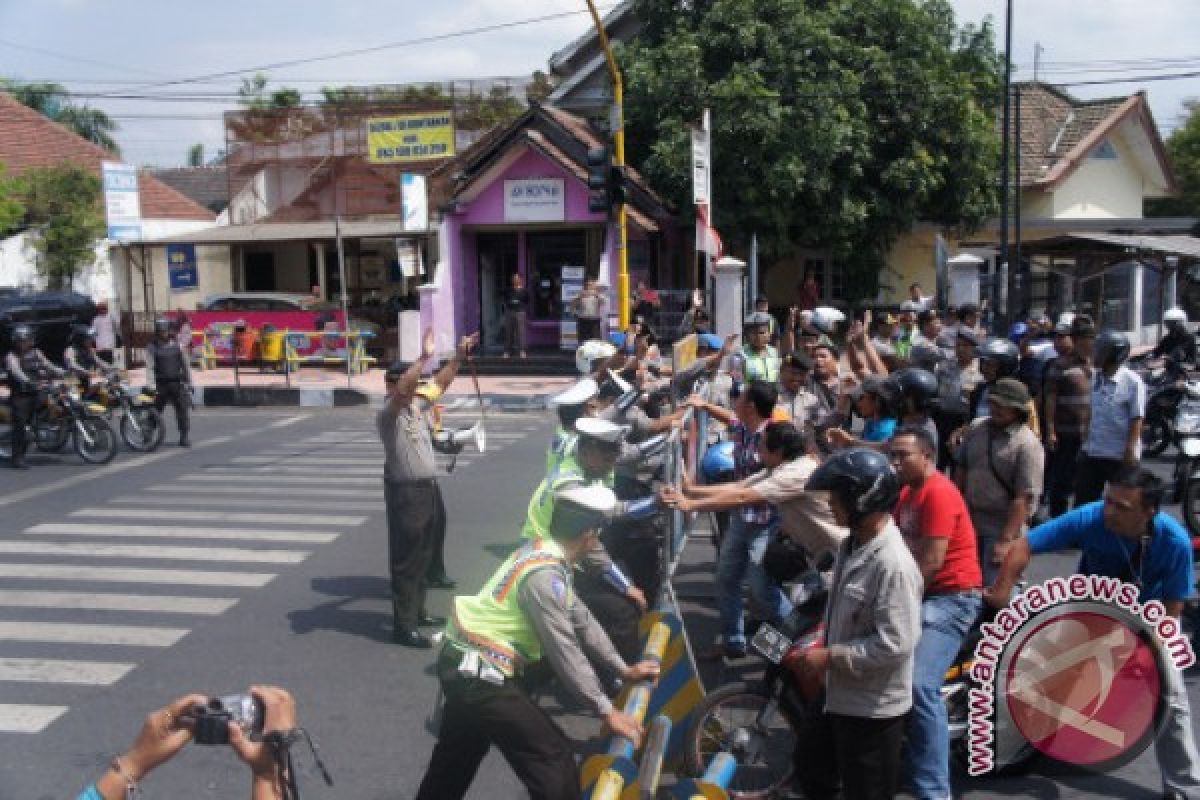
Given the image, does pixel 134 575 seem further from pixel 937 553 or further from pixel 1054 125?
pixel 1054 125

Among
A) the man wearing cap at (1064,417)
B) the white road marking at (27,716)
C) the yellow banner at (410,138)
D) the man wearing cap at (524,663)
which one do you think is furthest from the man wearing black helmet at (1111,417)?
the yellow banner at (410,138)

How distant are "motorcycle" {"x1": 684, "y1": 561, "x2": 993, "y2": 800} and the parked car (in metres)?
19.3

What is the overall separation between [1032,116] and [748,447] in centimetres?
3041

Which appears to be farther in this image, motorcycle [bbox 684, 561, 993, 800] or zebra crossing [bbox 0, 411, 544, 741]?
zebra crossing [bbox 0, 411, 544, 741]

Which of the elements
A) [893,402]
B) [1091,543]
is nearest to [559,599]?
[1091,543]

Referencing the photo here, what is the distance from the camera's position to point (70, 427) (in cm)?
1401

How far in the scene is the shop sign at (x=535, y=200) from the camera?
78.7 ft

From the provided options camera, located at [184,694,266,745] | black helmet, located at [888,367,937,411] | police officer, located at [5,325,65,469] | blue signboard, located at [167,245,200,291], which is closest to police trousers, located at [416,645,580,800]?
camera, located at [184,694,266,745]

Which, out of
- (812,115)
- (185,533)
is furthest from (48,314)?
(812,115)

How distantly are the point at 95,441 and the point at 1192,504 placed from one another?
1207 cm

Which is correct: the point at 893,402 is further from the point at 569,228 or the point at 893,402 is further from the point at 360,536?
the point at 569,228

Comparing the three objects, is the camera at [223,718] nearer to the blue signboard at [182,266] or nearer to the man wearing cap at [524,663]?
the man wearing cap at [524,663]

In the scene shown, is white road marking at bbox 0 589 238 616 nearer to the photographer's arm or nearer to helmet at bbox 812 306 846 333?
the photographer's arm

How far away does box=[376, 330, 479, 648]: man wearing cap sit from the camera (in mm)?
7043
